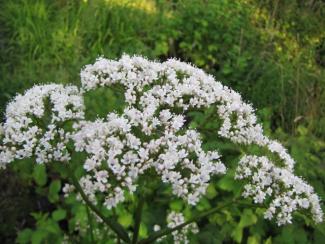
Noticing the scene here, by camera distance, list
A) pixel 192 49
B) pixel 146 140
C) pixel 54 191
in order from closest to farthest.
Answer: pixel 146 140, pixel 54 191, pixel 192 49

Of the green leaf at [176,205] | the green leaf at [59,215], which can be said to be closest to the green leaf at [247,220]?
the green leaf at [176,205]

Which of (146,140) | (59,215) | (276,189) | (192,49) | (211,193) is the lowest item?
(276,189)

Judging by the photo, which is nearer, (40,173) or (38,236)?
(38,236)

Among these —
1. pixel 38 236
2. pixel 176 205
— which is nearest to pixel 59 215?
pixel 38 236

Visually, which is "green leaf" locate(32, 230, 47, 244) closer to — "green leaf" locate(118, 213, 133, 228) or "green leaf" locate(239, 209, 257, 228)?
"green leaf" locate(118, 213, 133, 228)

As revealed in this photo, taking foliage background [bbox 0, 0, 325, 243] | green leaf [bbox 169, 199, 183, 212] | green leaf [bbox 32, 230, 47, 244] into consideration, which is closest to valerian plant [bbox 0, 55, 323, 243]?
green leaf [bbox 32, 230, 47, 244]

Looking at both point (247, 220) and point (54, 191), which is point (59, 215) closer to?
point (54, 191)

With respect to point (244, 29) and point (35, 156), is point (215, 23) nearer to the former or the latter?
point (244, 29)
